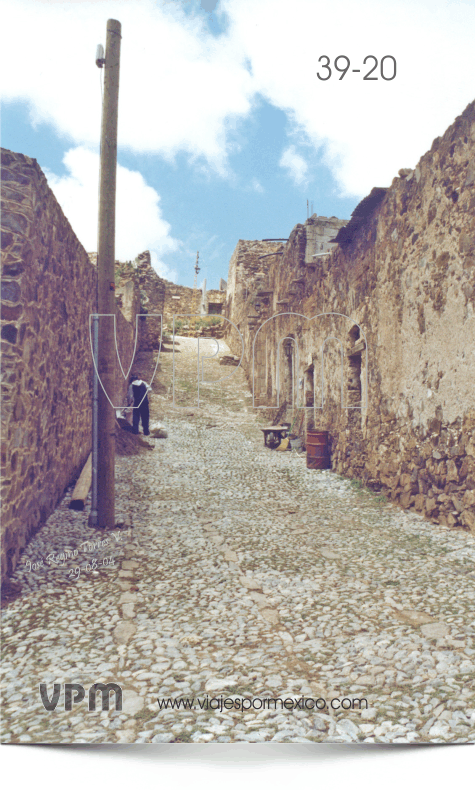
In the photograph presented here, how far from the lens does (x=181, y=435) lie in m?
11.0

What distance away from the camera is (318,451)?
8938mm

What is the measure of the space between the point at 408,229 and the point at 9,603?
560 cm

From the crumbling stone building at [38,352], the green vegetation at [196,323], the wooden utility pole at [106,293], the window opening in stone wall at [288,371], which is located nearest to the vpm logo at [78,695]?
the crumbling stone building at [38,352]

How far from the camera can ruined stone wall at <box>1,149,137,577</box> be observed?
135 inches

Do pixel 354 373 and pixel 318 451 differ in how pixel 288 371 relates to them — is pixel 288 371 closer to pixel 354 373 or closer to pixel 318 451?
pixel 318 451

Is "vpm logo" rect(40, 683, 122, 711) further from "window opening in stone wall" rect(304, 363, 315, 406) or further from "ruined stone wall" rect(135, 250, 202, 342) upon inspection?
"ruined stone wall" rect(135, 250, 202, 342)

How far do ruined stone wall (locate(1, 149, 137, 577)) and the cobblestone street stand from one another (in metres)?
0.41

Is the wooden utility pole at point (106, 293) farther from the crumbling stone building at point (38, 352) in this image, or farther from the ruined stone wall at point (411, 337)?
the ruined stone wall at point (411, 337)

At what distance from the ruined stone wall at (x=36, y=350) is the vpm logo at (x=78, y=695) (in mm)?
1375

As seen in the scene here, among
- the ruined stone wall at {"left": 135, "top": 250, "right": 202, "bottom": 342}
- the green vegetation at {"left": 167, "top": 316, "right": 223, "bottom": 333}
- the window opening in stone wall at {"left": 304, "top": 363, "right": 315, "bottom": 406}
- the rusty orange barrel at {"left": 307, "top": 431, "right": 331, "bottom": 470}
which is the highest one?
the ruined stone wall at {"left": 135, "top": 250, "right": 202, "bottom": 342}

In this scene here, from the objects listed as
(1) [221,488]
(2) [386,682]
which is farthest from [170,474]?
Answer: (2) [386,682]

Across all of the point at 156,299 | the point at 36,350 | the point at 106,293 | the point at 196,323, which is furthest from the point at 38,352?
the point at 196,323

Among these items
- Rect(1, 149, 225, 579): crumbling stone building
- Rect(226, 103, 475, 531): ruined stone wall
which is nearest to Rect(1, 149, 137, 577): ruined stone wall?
Rect(1, 149, 225, 579): crumbling stone building

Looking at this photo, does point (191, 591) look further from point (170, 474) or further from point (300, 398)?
point (300, 398)
